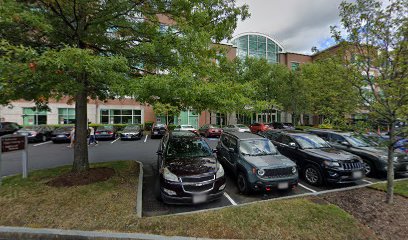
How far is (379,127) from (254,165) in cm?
331

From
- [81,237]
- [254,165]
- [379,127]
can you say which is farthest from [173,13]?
[379,127]

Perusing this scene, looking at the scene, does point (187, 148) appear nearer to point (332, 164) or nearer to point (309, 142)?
point (332, 164)

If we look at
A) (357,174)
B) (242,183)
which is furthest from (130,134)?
(357,174)

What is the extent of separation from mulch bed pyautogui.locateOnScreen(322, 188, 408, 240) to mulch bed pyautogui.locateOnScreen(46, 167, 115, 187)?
6.66 metres

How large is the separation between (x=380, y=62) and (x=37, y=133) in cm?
2186

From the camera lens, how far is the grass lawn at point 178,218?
392cm

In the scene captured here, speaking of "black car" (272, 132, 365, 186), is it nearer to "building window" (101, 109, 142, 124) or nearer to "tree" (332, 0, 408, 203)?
"tree" (332, 0, 408, 203)

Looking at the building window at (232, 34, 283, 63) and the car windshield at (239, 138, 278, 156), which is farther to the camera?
the building window at (232, 34, 283, 63)

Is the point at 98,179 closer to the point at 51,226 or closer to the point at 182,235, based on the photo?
the point at 51,226

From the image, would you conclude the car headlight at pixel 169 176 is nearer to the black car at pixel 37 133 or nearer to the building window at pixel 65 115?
the black car at pixel 37 133

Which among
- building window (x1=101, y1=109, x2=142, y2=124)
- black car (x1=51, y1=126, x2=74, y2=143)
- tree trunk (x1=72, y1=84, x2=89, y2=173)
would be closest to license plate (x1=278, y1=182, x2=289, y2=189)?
tree trunk (x1=72, y1=84, x2=89, y2=173)

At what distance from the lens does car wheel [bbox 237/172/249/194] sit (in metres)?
5.91

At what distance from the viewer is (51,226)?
4000 millimetres

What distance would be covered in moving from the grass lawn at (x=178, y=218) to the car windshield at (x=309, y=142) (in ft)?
9.77
